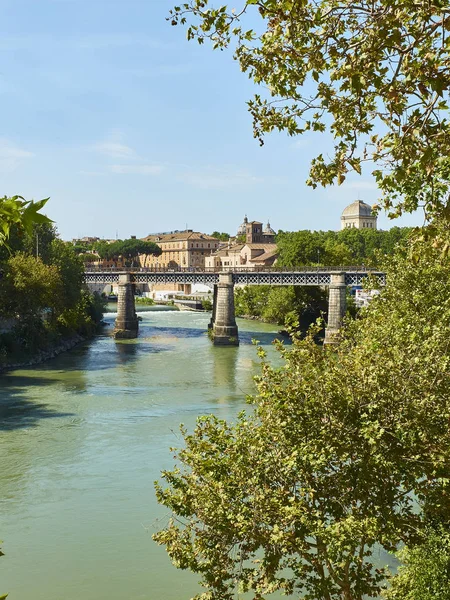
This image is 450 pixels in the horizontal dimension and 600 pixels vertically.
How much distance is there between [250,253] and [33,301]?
247 feet

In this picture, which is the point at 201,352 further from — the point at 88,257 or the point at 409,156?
the point at 88,257

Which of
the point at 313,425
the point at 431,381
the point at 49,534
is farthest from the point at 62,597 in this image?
the point at 431,381

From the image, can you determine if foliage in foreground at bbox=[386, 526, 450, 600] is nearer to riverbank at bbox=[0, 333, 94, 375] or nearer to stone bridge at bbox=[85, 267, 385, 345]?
riverbank at bbox=[0, 333, 94, 375]

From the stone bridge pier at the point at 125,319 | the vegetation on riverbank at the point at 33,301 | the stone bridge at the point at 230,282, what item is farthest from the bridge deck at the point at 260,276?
the vegetation on riverbank at the point at 33,301

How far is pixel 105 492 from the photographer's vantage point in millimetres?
17453

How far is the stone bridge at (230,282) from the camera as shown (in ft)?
171

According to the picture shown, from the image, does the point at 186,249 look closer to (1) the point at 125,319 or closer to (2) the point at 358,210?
(2) the point at 358,210

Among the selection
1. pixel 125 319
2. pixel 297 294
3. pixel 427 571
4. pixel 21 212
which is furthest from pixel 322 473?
pixel 297 294

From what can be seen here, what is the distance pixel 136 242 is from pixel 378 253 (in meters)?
116

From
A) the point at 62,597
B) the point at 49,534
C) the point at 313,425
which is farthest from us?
the point at 49,534

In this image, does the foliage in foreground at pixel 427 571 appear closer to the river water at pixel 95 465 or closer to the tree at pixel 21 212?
the river water at pixel 95 465

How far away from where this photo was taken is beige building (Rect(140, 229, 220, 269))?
14612 cm

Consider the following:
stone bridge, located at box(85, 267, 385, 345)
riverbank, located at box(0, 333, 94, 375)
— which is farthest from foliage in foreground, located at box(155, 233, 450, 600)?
stone bridge, located at box(85, 267, 385, 345)

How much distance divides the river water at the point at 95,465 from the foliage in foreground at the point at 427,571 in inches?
197
